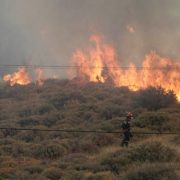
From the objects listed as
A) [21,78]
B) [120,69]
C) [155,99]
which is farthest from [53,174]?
[21,78]

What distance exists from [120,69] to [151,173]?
53.4 meters

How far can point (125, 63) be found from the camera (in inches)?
3076

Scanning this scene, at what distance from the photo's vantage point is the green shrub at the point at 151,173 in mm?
18712

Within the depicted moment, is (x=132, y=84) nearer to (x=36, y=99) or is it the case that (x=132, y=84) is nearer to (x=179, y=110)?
(x=36, y=99)

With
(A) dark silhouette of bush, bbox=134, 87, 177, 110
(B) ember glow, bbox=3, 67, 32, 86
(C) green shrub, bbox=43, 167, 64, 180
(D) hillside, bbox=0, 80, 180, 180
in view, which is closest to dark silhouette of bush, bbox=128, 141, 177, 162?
(D) hillside, bbox=0, 80, 180, 180

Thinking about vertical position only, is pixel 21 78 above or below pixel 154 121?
above

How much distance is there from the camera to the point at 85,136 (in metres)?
34.5

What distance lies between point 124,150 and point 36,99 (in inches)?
1355

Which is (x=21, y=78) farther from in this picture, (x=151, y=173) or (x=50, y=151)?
(x=151, y=173)

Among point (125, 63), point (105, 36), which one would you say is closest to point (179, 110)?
point (125, 63)

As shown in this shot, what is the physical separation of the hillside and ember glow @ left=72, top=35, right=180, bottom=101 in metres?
3.48

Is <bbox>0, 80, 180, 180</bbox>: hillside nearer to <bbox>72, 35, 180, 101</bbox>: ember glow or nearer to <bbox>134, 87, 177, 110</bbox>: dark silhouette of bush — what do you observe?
<bbox>134, 87, 177, 110</bbox>: dark silhouette of bush

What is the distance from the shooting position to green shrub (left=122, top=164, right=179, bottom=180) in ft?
61.4

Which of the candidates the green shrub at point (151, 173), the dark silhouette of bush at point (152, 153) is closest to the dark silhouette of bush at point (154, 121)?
the dark silhouette of bush at point (152, 153)
